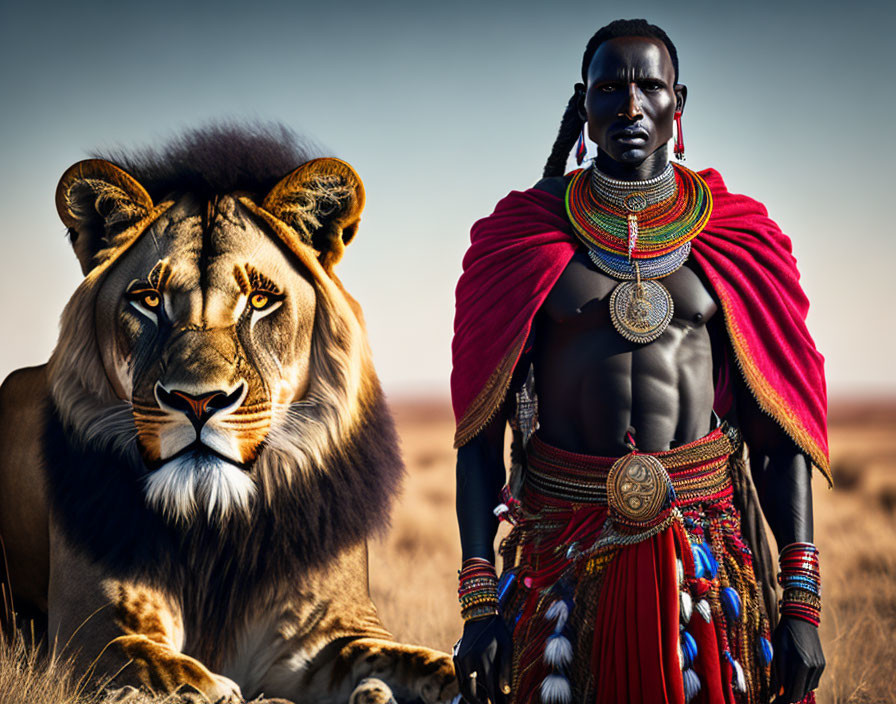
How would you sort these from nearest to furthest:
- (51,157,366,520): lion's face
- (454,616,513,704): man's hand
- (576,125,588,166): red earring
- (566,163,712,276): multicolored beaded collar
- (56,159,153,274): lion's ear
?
1. (454,616,513,704): man's hand
2. (566,163,712,276): multicolored beaded collar
3. (576,125,588,166): red earring
4. (51,157,366,520): lion's face
5. (56,159,153,274): lion's ear

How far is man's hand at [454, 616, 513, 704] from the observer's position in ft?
9.48

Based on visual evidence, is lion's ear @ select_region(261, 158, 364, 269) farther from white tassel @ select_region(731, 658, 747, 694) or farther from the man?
white tassel @ select_region(731, 658, 747, 694)

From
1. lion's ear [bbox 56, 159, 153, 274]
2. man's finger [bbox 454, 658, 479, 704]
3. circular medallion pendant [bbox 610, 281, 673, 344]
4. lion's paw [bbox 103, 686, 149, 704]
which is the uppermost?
lion's ear [bbox 56, 159, 153, 274]

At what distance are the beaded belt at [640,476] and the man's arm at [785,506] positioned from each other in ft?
0.28

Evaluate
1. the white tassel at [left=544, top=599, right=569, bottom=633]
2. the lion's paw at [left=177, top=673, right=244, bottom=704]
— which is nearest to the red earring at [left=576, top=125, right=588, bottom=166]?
the white tassel at [left=544, top=599, right=569, bottom=633]

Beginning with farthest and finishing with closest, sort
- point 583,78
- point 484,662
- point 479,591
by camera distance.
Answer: point 583,78, point 479,591, point 484,662

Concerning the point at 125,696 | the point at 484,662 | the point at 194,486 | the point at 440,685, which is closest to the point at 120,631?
the point at 125,696

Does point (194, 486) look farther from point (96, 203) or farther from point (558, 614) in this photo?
point (558, 614)

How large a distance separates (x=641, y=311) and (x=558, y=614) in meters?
0.85

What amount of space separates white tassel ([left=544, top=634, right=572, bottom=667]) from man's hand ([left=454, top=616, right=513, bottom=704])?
11 cm

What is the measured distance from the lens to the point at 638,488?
2.97 m

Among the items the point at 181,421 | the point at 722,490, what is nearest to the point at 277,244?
the point at 181,421

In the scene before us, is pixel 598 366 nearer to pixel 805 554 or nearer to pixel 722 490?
pixel 722 490

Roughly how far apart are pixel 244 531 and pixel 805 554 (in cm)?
207
